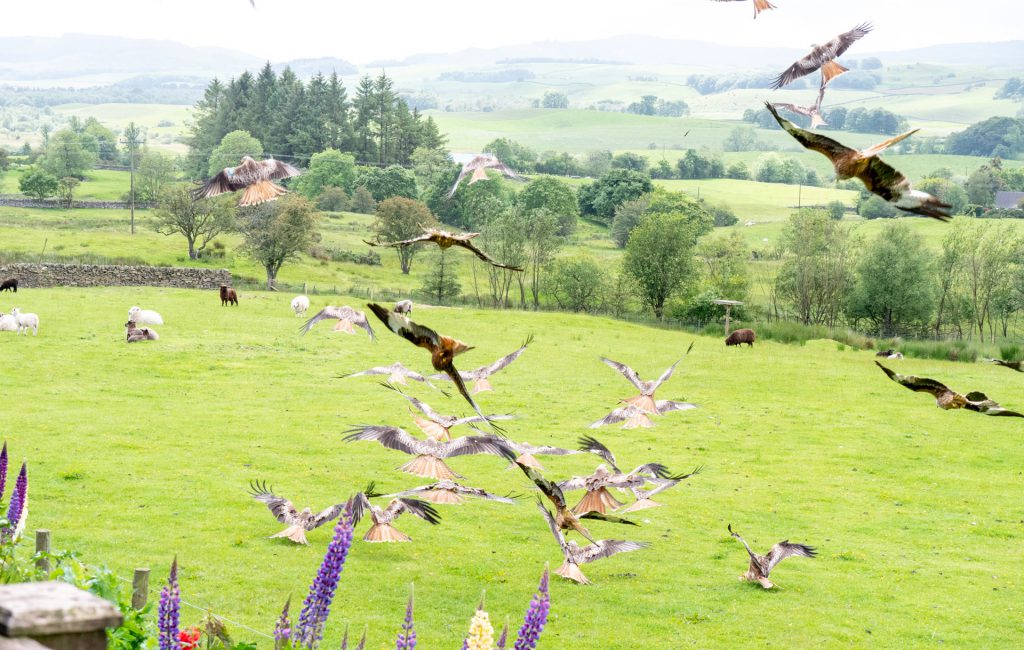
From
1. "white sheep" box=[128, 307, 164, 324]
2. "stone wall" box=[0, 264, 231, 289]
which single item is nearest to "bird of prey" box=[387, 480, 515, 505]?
"white sheep" box=[128, 307, 164, 324]

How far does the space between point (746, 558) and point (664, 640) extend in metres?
4.61

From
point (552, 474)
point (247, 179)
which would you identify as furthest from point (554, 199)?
point (247, 179)

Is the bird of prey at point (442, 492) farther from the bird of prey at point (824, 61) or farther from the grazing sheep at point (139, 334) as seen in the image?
the grazing sheep at point (139, 334)

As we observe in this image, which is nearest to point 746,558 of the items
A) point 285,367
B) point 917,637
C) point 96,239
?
point 917,637

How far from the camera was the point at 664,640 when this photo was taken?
46.3 ft

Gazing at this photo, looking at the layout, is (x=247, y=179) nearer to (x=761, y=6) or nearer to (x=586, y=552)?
(x=761, y=6)

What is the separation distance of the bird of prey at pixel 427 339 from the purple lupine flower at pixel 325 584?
700 mm

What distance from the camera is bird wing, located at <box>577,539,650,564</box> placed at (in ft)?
41.5

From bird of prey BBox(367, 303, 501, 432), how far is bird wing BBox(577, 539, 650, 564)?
7.74 m

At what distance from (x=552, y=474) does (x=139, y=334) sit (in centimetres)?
2165

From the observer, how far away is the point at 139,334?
126ft

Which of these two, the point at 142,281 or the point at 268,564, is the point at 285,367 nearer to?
the point at 268,564

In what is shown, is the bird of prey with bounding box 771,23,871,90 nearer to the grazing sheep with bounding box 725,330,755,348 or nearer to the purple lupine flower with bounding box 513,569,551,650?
the purple lupine flower with bounding box 513,569,551,650


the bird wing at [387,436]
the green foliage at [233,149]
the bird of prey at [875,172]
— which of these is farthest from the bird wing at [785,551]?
the green foliage at [233,149]
